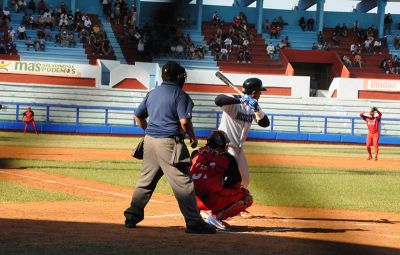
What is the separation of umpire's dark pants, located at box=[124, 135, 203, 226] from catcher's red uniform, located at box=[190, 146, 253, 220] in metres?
0.54

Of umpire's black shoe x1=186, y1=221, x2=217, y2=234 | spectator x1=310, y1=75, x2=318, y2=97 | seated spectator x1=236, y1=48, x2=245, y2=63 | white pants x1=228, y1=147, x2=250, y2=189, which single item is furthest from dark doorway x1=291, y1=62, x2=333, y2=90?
seated spectator x1=236, y1=48, x2=245, y2=63

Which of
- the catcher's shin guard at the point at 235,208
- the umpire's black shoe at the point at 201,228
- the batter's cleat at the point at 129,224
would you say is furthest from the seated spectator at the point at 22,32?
the catcher's shin guard at the point at 235,208

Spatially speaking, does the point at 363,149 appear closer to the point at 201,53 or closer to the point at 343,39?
the point at 343,39

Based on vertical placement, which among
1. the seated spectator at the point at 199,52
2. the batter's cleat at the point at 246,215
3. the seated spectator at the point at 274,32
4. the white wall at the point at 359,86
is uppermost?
the seated spectator at the point at 274,32

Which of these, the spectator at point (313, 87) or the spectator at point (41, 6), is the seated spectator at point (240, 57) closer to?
the spectator at point (41, 6)

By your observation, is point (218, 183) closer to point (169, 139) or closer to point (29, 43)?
point (169, 139)

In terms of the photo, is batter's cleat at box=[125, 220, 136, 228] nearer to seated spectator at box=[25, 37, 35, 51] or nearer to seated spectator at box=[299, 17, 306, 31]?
seated spectator at box=[299, 17, 306, 31]

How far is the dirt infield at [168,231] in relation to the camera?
21.1 ft

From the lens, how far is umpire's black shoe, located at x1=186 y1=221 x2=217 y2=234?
7.36 metres

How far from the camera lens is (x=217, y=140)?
7836mm

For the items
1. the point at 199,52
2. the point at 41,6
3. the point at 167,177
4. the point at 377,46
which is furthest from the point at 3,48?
the point at 377,46

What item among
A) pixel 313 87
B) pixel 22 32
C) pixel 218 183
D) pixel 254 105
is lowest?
pixel 313 87

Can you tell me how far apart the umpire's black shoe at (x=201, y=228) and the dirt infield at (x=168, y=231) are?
0.22 feet

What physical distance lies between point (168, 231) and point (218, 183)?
594 millimetres
